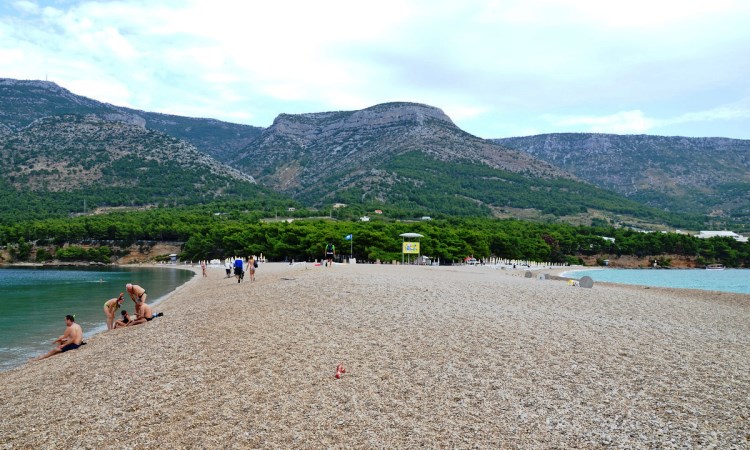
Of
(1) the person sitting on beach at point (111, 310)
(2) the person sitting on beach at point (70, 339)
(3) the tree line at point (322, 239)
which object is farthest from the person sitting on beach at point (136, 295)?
(3) the tree line at point (322, 239)

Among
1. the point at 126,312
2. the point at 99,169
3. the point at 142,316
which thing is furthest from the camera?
the point at 99,169

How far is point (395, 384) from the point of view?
30.4ft

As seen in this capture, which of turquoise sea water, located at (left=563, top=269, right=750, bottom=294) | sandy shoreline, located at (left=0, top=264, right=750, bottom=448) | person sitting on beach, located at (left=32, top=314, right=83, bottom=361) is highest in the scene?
sandy shoreline, located at (left=0, top=264, right=750, bottom=448)

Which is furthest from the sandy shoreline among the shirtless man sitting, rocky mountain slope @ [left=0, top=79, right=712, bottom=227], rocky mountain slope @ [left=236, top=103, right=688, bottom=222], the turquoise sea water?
rocky mountain slope @ [left=236, top=103, right=688, bottom=222]

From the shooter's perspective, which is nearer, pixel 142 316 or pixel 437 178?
pixel 142 316

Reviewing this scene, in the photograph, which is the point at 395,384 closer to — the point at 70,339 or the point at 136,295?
the point at 70,339

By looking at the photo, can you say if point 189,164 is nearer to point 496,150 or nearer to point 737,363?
point 496,150

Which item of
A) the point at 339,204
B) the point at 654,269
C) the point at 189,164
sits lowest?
the point at 654,269

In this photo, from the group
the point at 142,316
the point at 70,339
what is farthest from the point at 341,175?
the point at 70,339

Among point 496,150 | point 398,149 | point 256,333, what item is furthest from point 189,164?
point 256,333

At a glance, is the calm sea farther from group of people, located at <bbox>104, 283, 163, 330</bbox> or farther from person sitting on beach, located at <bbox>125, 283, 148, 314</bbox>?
person sitting on beach, located at <bbox>125, 283, 148, 314</bbox>

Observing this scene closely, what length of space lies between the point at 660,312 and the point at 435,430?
15.1 metres

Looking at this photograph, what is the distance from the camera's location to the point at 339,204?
139375 mm

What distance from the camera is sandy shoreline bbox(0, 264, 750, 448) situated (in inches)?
290
